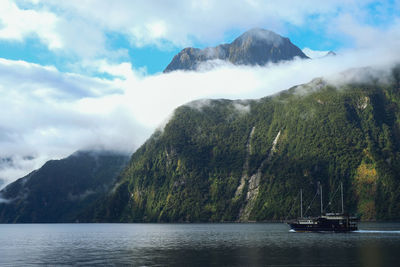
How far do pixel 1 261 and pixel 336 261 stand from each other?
2994 inches

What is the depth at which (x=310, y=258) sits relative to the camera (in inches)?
3819

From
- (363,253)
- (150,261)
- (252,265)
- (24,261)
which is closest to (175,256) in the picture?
(150,261)

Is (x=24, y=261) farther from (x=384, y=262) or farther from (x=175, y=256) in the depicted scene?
(x=384, y=262)

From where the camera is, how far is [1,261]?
104 m

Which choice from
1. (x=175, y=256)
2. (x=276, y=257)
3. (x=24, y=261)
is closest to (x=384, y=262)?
(x=276, y=257)

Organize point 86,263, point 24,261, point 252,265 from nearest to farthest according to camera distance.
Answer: point 252,265 → point 86,263 → point 24,261

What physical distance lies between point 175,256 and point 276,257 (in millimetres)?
24271

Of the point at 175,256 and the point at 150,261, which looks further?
the point at 175,256

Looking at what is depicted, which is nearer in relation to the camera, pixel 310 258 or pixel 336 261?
pixel 336 261

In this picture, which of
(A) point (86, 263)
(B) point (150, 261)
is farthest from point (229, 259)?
(A) point (86, 263)

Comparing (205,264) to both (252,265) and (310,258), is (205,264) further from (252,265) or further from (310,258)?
(310,258)

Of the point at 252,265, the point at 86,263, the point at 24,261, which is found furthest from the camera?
the point at 24,261

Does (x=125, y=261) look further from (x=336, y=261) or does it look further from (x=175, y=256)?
(x=336, y=261)

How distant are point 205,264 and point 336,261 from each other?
27.1 meters
